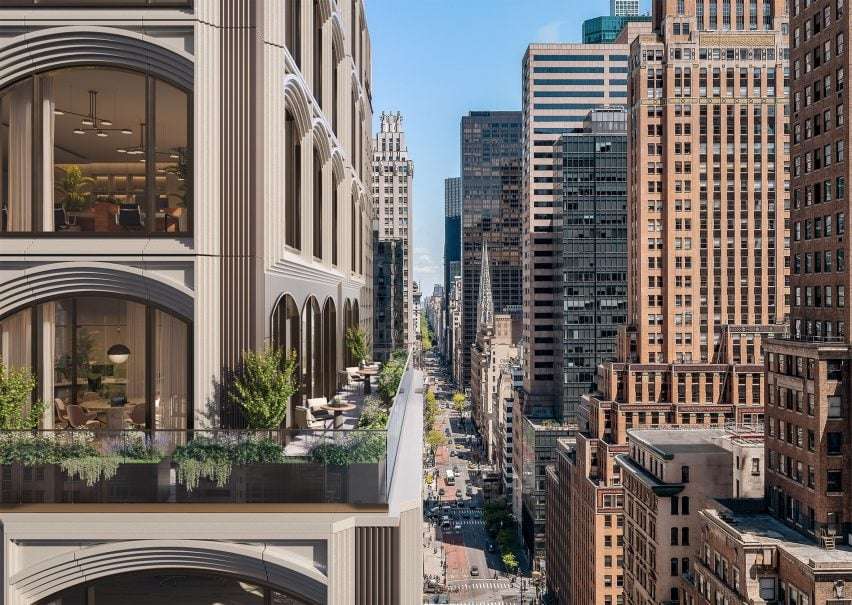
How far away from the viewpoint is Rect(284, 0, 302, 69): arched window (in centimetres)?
1817

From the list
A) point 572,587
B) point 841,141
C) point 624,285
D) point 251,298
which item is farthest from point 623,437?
point 251,298

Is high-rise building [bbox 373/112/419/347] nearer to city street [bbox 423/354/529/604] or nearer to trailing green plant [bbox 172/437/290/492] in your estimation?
city street [bbox 423/354/529/604]

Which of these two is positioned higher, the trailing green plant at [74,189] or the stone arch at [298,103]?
the stone arch at [298,103]

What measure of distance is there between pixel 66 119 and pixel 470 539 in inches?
4853

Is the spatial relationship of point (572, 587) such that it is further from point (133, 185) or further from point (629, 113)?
point (133, 185)

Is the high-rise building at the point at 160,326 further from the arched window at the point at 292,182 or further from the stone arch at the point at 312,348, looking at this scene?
the stone arch at the point at 312,348

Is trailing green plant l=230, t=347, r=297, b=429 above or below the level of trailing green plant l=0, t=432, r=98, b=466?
above

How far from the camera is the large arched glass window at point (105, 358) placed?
15492 millimetres

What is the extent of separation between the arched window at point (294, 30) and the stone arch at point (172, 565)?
1102 centimetres

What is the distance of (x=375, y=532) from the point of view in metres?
12.8

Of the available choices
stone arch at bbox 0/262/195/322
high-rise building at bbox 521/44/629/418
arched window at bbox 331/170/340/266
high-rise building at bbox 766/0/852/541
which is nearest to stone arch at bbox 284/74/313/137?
stone arch at bbox 0/262/195/322

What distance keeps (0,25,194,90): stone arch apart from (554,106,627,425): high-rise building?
10872cm

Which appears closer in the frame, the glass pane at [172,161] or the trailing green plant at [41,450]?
the trailing green plant at [41,450]

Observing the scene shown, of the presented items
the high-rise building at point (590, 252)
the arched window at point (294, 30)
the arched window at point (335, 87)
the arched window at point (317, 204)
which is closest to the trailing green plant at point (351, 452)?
the arched window at point (294, 30)
